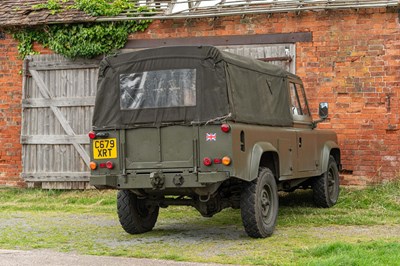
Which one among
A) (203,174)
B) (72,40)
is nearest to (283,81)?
(203,174)

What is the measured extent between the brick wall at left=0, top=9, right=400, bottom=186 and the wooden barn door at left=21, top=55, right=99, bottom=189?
3544mm

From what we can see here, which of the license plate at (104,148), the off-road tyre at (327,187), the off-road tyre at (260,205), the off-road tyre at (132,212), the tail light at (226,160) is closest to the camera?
the tail light at (226,160)

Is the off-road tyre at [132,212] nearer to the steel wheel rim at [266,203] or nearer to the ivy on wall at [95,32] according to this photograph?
the steel wheel rim at [266,203]

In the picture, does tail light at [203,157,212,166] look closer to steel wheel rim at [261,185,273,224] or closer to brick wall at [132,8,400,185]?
steel wheel rim at [261,185,273,224]

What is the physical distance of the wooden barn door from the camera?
549 inches

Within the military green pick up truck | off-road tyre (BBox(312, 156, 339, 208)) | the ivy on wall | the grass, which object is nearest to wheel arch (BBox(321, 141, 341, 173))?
off-road tyre (BBox(312, 156, 339, 208))

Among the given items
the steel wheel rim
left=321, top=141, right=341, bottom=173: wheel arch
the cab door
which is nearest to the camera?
the steel wheel rim

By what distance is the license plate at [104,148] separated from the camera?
8.62m

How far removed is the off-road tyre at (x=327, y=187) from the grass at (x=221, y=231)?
17 cm

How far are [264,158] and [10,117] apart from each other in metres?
7.39

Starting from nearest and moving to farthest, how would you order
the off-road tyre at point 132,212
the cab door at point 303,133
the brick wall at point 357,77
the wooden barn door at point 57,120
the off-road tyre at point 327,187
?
the off-road tyre at point 132,212
the cab door at point 303,133
the off-road tyre at point 327,187
the brick wall at point 357,77
the wooden barn door at point 57,120

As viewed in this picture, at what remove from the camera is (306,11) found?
12.8 metres

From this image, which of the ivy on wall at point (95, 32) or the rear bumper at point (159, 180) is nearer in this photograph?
the rear bumper at point (159, 180)

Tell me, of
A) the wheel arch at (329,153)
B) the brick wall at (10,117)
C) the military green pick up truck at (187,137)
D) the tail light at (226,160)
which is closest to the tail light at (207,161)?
the military green pick up truck at (187,137)
